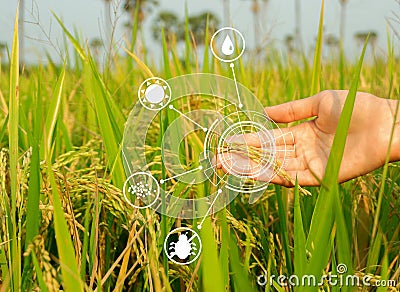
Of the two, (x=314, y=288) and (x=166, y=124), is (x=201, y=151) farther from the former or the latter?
(x=314, y=288)

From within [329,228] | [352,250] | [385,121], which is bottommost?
[352,250]

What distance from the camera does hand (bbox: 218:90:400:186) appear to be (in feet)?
2.72

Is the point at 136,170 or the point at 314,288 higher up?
the point at 136,170

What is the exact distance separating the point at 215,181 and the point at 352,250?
347mm

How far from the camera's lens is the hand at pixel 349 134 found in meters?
0.83

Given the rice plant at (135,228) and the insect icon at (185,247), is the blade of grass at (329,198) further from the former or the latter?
the insect icon at (185,247)

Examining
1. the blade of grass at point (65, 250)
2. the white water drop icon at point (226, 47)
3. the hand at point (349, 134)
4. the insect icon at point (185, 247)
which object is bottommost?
the insect icon at point (185, 247)

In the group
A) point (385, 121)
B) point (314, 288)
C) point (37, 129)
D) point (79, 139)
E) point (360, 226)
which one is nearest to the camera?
point (314, 288)

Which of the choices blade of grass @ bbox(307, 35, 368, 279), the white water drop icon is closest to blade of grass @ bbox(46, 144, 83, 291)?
blade of grass @ bbox(307, 35, 368, 279)

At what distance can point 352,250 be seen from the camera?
0.91 m

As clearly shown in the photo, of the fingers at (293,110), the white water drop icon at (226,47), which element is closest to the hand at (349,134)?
the fingers at (293,110)

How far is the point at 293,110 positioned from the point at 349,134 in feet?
0.35

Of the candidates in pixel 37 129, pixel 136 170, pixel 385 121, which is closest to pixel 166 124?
pixel 136 170

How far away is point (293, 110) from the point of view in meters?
0.88
